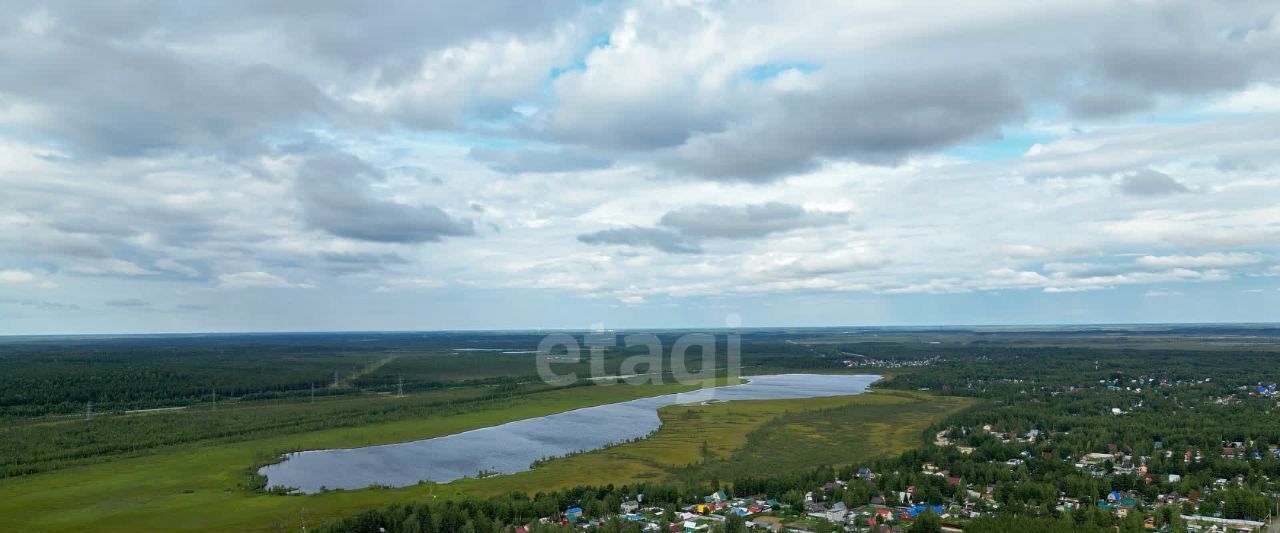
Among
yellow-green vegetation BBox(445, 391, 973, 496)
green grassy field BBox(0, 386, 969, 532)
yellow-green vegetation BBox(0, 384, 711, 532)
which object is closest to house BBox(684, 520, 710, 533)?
yellow-green vegetation BBox(445, 391, 973, 496)

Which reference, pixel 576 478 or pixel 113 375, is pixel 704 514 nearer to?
pixel 576 478

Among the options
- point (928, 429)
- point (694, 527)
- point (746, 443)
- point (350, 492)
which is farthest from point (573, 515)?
point (928, 429)

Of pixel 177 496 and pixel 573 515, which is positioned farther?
pixel 177 496

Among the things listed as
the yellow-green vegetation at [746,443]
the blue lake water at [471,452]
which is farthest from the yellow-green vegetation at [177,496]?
the yellow-green vegetation at [746,443]

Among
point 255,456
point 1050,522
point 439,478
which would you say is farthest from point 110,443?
point 1050,522

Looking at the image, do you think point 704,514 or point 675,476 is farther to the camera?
point 675,476

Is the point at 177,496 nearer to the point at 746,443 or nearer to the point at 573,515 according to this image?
the point at 573,515

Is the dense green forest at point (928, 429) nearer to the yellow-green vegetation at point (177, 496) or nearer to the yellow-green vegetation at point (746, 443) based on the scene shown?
the yellow-green vegetation at point (746, 443)
